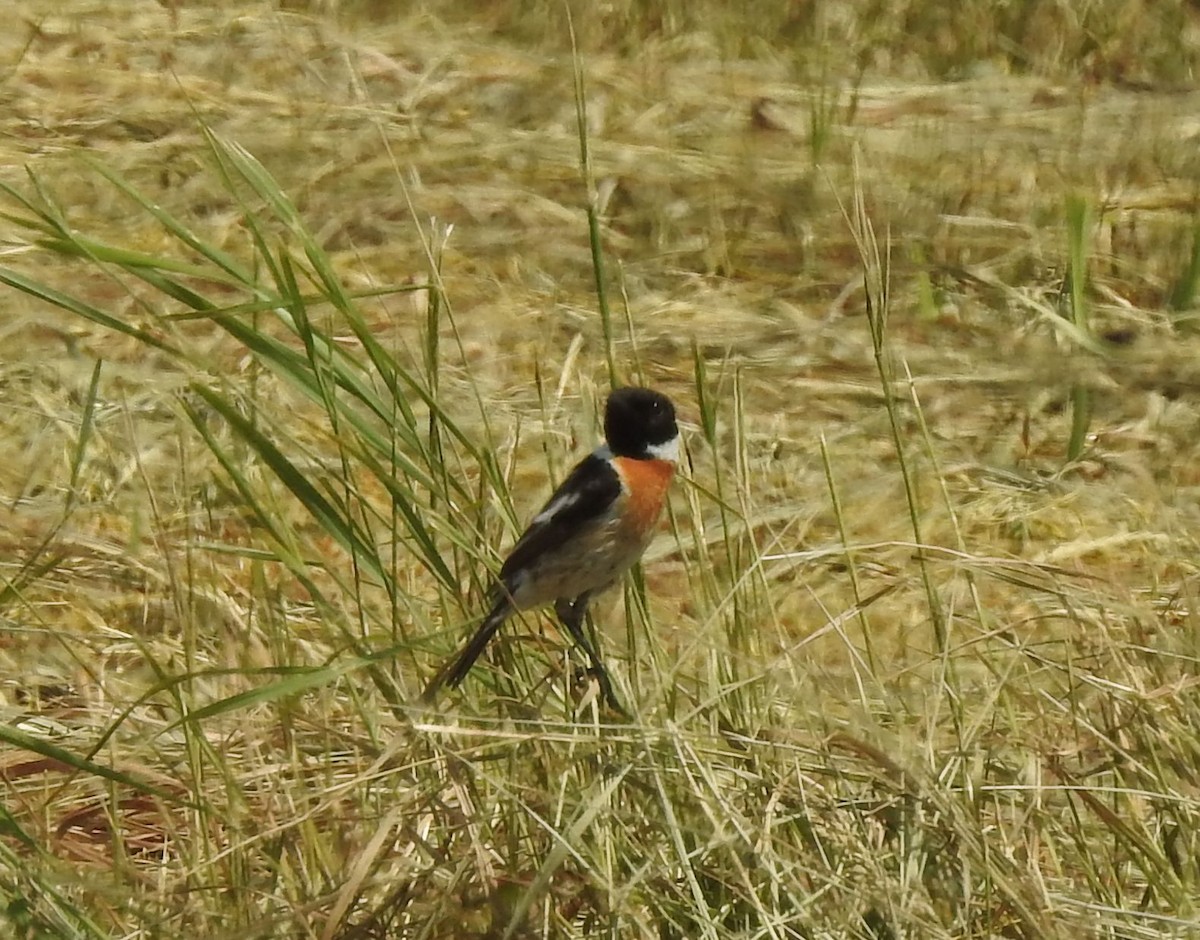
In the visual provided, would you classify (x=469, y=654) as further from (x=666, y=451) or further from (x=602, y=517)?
(x=666, y=451)

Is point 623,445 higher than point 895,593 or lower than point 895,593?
higher

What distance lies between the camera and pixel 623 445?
119 inches

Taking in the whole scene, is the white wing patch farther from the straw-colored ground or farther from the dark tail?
the dark tail

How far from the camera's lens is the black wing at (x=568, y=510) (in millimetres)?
2734

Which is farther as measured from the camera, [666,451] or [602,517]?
[666,451]

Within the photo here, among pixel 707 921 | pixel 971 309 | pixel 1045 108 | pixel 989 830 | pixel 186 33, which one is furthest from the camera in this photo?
pixel 186 33

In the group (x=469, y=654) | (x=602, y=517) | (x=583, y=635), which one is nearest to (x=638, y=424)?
(x=602, y=517)

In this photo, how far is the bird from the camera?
2760mm

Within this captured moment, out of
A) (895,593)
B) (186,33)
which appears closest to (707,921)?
(895,593)

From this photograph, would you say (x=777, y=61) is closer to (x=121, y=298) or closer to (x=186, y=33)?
(x=186, y=33)

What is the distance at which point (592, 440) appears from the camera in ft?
10.0

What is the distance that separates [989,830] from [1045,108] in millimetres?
3731

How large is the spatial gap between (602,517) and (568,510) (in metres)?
0.06

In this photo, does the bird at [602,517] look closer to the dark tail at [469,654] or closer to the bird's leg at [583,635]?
the bird's leg at [583,635]
